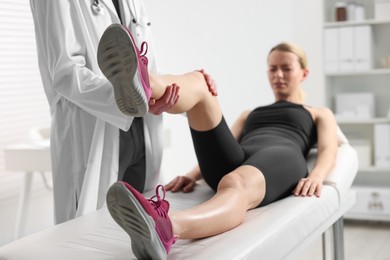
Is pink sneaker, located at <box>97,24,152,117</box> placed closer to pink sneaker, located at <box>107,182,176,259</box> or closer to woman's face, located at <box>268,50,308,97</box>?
pink sneaker, located at <box>107,182,176,259</box>

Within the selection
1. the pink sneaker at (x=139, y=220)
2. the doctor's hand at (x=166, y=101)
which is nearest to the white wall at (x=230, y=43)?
the doctor's hand at (x=166, y=101)

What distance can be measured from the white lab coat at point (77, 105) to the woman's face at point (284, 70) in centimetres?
77

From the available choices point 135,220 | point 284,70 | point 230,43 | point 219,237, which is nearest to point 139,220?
point 135,220

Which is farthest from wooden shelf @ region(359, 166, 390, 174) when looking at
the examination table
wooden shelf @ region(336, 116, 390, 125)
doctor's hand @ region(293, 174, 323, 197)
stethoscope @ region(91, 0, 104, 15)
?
stethoscope @ region(91, 0, 104, 15)

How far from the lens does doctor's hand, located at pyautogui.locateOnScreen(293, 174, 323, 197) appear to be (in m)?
1.91

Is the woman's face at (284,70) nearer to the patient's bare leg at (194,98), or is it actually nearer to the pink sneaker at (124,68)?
the patient's bare leg at (194,98)

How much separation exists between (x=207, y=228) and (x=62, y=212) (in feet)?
2.08

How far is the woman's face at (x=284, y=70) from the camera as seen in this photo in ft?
8.03

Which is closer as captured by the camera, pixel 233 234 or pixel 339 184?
pixel 233 234

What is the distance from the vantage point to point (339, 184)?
2074 mm

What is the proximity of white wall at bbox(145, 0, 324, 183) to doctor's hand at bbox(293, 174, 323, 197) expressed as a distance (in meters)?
1.87

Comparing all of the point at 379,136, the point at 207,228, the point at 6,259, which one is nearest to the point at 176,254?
the point at 207,228

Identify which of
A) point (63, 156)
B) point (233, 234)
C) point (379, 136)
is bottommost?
point (379, 136)

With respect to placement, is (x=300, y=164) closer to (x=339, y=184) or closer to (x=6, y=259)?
(x=339, y=184)
